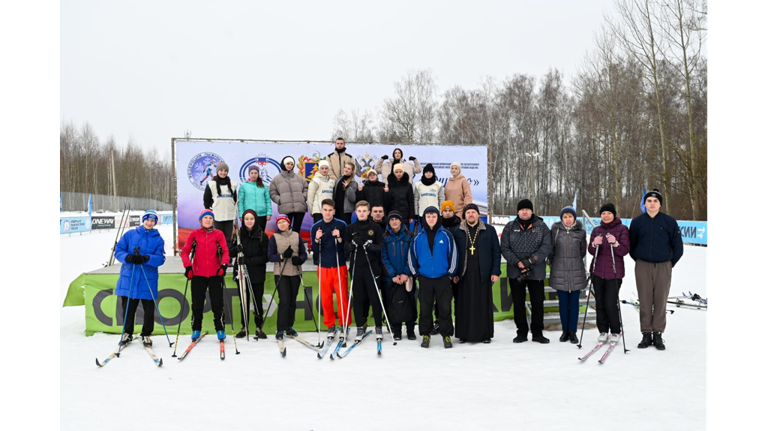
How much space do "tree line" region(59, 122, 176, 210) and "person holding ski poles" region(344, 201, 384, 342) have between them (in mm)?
45624

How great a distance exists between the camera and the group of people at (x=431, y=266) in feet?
18.3

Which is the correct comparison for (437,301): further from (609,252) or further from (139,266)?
(139,266)

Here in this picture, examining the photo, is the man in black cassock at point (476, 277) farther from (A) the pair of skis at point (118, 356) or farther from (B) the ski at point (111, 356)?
(B) the ski at point (111, 356)

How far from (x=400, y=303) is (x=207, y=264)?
2296 mm

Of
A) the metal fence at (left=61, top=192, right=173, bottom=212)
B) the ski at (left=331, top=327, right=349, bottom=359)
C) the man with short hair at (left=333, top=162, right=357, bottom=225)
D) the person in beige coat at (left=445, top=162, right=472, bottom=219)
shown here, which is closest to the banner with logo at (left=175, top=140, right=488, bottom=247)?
the man with short hair at (left=333, top=162, right=357, bottom=225)

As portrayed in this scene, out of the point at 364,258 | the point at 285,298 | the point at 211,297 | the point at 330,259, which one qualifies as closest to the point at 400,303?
the point at 364,258

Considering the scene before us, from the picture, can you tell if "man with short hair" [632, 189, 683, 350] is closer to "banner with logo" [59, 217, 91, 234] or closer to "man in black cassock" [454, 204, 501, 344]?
"man in black cassock" [454, 204, 501, 344]

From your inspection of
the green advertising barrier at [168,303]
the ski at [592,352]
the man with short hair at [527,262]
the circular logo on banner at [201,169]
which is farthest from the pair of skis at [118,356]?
the ski at [592,352]

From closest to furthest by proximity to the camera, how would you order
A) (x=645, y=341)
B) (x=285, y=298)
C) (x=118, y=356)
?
(x=118, y=356) < (x=645, y=341) < (x=285, y=298)

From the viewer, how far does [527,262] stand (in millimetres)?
5820

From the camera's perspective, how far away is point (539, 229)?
19.3 feet

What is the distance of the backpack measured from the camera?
5.89 metres
